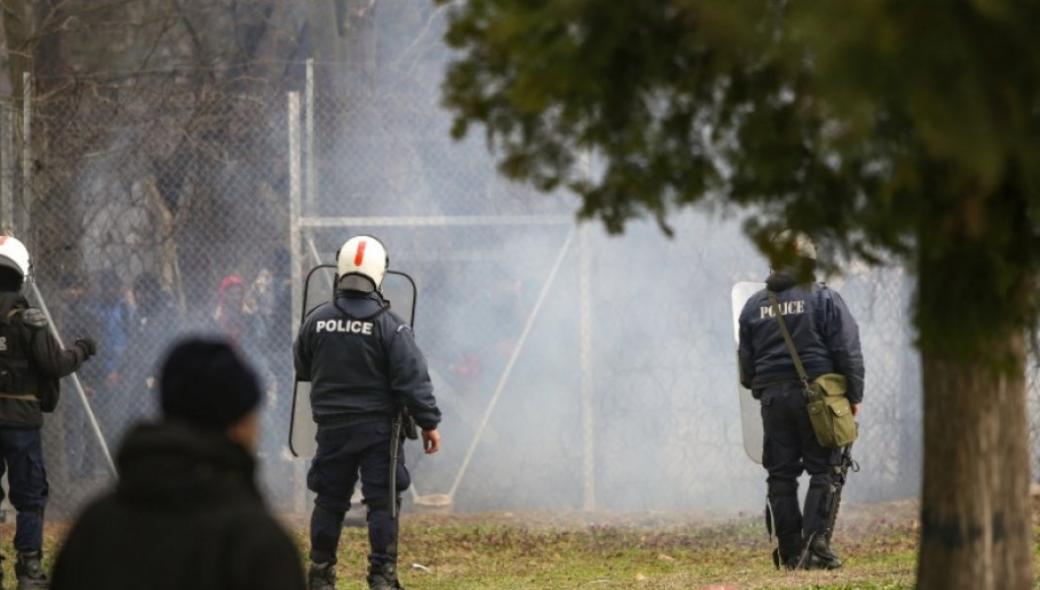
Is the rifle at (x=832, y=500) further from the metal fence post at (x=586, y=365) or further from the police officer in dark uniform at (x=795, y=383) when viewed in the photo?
the metal fence post at (x=586, y=365)

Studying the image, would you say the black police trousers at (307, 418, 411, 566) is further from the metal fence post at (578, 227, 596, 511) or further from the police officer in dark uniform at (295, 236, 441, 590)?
the metal fence post at (578, 227, 596, 511)

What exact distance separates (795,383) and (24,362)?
4.14 metres

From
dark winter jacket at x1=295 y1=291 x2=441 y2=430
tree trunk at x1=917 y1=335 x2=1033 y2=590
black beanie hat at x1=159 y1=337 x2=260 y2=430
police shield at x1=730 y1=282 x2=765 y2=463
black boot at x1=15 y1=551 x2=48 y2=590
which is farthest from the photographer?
police shield at x1=730 y1=282 x2=765 y2=463

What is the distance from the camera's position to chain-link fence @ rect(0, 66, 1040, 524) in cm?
1375

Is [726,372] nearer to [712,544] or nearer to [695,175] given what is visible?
[712,544]

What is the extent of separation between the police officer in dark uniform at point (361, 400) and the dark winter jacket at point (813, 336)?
210cm

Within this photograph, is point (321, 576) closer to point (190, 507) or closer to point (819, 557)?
point (819, 557)

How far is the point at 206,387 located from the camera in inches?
134

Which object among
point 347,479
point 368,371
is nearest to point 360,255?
point 368,371

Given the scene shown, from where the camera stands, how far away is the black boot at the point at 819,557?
401 inches

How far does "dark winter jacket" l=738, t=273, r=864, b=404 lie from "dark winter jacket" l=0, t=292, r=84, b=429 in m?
3.78

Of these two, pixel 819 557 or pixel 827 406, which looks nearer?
pixel 827 406

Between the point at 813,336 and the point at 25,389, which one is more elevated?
the point at 813,336

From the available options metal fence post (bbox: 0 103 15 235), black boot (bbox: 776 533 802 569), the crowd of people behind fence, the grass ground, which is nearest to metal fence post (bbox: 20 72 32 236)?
metal fence post (bbox: 0 103 15 235)
